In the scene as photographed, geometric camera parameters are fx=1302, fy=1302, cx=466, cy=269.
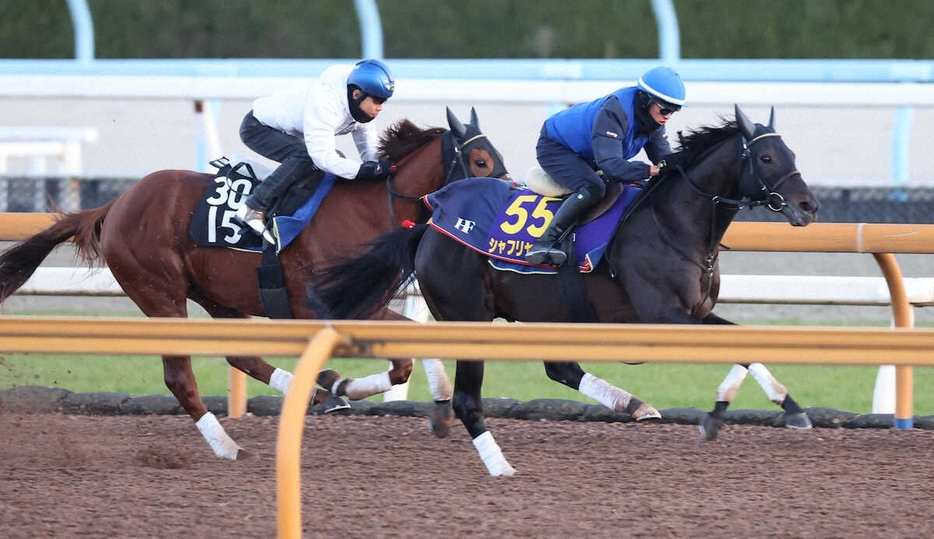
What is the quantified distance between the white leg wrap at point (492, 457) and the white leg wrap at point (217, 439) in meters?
1.00

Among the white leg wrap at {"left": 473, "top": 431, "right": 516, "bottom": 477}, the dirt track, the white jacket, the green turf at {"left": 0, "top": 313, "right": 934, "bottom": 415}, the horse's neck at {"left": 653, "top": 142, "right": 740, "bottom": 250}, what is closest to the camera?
the dirt track

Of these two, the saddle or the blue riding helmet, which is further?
the blue riding helmet

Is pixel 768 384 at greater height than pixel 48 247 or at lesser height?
lesser

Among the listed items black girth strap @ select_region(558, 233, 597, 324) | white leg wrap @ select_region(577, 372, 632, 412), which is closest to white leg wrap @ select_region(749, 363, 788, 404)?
white leg wrap @ select_region(577, 372, 632, 412)

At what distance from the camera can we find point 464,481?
4559 mm

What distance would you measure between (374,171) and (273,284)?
0.65m

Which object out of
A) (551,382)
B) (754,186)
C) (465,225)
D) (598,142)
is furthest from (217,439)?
(551,382)

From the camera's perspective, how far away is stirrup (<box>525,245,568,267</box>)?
4938 millimetres

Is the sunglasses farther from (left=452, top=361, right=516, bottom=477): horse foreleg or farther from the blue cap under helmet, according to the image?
(left=452, top=361, right=516, bottom=477): horse foreleg

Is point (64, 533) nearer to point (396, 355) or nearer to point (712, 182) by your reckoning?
point (396, 355)

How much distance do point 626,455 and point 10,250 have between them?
2912mm

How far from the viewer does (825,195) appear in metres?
7.96

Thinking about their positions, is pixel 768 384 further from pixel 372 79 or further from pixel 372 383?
pixel 372 79

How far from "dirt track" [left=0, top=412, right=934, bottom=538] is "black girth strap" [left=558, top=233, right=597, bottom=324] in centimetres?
53
